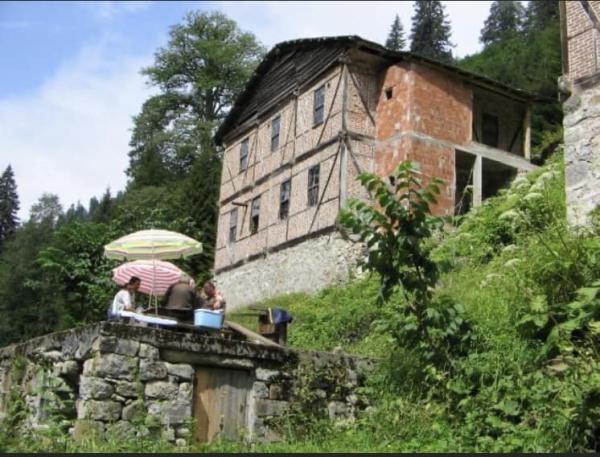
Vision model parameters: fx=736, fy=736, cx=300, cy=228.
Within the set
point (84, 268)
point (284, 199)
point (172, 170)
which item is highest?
point (172, 170)

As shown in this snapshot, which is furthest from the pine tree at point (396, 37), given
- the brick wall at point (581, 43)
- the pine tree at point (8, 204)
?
the brick wall at point (581, 43)

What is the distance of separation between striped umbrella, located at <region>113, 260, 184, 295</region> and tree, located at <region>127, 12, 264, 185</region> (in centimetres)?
2707

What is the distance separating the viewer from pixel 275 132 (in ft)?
80.7

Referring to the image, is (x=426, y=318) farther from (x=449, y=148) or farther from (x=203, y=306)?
(x=449, y=148)

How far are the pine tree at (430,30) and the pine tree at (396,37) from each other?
0.98 metres

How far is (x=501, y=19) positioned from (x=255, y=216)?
190ft

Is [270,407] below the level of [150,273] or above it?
below

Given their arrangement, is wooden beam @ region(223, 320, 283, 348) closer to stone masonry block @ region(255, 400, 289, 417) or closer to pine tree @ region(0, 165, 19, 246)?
stone masonry block @ region(255, 400, 289, 417)

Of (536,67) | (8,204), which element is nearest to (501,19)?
(536,67)

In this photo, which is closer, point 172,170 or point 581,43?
point 581,43

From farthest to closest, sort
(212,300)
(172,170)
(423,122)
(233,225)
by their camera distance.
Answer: (172,170) → (233,225) → (423,122) → (212,300)

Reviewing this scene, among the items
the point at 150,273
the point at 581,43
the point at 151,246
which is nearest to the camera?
the point at 151,246

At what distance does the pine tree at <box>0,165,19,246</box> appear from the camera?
205ft

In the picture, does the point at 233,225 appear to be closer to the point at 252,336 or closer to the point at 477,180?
the point at 477,180
